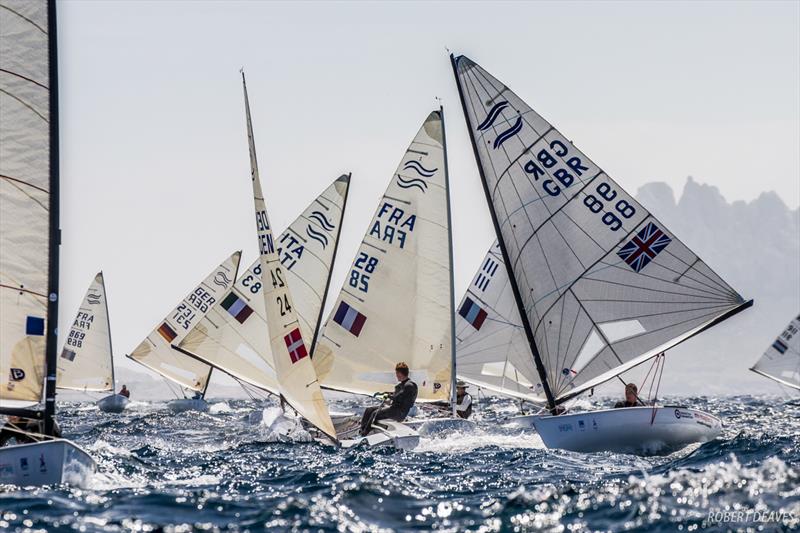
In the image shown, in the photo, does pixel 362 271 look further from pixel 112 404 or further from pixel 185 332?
pixel 112 404

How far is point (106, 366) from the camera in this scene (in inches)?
1857

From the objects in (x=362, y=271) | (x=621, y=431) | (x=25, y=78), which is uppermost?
(x=25, y=78)

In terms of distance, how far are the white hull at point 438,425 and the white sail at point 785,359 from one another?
101 ft

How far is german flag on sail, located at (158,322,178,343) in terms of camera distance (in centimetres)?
3775

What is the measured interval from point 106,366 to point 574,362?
33.8 meters

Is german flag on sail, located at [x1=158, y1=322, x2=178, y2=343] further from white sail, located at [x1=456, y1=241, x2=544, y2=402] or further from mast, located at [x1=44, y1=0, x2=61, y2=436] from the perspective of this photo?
mast, located at [x1=44, y1=0, x2=61, y2=436]

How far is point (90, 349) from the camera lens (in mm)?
46000

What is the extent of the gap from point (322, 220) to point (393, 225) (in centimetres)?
451

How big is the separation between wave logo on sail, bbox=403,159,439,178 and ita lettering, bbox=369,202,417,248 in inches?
34.6

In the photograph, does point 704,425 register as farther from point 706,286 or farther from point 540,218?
point 540,218

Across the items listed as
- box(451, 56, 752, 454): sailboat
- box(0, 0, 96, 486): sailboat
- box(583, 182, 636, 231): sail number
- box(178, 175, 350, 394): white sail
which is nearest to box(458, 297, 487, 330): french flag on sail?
box(178, 175, 350, 394): white sail

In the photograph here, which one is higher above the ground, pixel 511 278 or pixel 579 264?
pixel 579 264

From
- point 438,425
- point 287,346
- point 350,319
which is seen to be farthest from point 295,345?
point 350,319

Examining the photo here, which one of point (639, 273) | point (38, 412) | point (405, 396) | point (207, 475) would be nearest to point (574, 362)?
point (639, 273)
